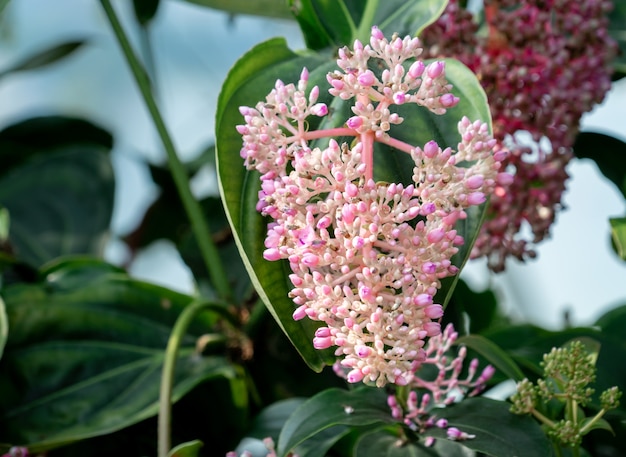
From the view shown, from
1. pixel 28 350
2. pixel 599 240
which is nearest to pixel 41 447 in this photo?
pixel 28 350

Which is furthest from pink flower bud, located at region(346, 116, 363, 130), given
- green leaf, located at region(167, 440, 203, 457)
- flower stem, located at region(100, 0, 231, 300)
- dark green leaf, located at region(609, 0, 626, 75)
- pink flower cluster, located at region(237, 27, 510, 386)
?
dark green leaf, located at region(609, 0, 626, 75)

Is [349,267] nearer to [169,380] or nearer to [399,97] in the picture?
[399,97]

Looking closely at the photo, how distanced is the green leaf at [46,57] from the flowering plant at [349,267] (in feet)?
0.44

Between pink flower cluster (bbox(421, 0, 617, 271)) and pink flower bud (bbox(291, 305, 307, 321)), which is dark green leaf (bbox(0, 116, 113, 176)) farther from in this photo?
pink flower bud (bbox(291, 305, 307, 321))

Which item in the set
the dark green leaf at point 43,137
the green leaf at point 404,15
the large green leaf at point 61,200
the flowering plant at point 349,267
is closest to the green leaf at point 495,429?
the flowering plant at point 349,267

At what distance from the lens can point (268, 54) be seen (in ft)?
1.78

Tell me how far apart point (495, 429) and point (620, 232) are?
8.1 inches

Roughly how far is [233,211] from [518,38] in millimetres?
302

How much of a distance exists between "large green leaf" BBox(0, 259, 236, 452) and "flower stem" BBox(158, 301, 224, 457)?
30mm

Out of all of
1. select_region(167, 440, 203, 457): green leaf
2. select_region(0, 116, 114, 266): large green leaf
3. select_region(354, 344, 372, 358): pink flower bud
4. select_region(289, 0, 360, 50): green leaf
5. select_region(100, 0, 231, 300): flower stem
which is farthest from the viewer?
select_region(0, 116, 114, 266): large green leaf

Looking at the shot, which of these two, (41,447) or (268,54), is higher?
(268,54)

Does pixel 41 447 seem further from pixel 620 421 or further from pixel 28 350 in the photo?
pixel 620 421

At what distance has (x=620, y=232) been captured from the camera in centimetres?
61

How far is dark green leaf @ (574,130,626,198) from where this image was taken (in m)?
0.72
